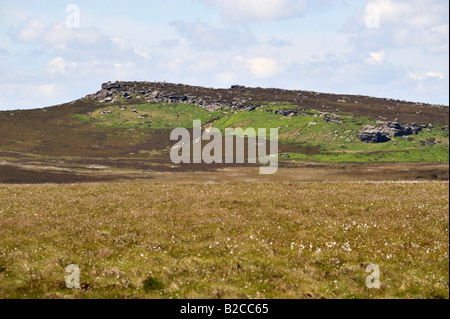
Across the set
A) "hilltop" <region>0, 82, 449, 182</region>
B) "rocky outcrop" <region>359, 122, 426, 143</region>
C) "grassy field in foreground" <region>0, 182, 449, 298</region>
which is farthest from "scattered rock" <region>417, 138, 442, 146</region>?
"grassy field in foreground" <region>0, 182, 449, 298</region>

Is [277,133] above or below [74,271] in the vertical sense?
above

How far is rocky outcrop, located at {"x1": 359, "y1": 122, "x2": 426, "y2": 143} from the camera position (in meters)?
151

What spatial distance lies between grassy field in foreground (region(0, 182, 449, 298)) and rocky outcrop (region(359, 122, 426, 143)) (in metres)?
136

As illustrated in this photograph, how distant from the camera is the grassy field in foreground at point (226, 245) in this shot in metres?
12.4

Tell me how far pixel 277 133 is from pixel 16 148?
112614mm

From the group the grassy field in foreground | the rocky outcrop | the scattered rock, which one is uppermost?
the rocky outcrop

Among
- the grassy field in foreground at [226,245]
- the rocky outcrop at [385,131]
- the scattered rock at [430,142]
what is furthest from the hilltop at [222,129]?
the grassy field in foreground at [226,245]

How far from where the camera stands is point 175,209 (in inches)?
870

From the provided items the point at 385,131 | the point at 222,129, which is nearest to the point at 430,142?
the point at 385,131

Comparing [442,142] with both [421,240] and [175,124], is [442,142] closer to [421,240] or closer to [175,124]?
[175,124]

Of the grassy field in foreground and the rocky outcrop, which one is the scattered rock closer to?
the rocky outcrop
